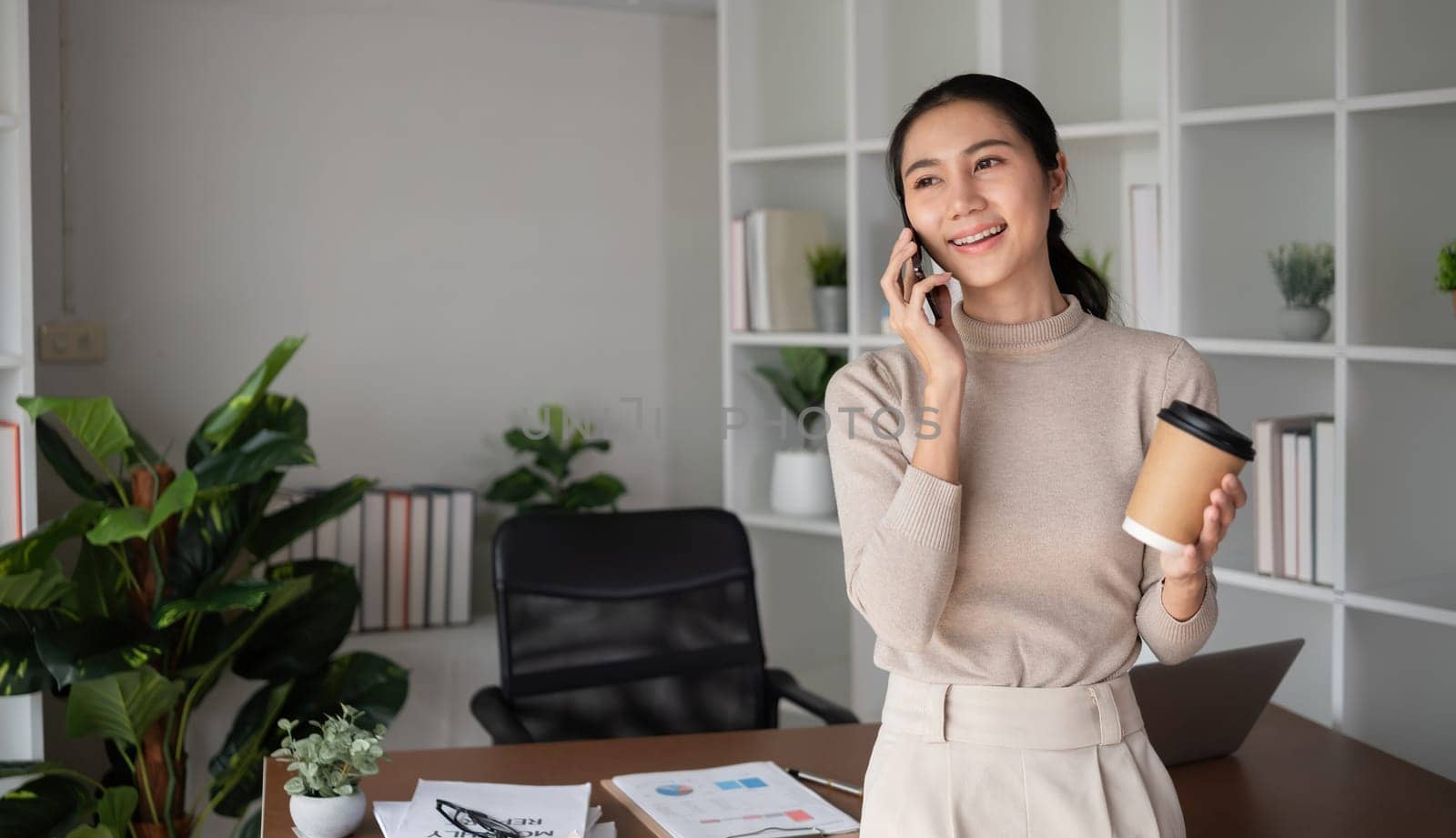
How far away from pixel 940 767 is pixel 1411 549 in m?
1.53

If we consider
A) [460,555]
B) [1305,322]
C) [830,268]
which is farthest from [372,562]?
[1305,322]

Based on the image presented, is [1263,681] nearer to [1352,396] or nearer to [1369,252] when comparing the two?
[1352,396]

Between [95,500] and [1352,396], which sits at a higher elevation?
[1352,396]

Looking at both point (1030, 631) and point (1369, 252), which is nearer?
point (1030, 631)

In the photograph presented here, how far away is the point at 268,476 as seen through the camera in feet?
9.20

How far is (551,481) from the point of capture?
3.63 meters

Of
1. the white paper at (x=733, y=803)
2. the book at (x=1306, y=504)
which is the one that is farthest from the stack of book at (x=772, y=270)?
the white paper at (x=733, y=803)

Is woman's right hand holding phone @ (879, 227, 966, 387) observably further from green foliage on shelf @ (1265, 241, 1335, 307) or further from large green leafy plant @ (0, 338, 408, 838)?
large green leafy plant @ (0, 338, 408, 838)

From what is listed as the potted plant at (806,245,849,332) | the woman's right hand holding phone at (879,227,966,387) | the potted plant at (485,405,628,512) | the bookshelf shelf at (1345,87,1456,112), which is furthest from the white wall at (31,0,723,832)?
the woman's right hand holding phone at (879,227,966,387)

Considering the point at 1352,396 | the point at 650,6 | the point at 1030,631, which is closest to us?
the point at 1030,631

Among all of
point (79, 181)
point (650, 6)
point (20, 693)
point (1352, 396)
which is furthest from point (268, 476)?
point (1352, 396)

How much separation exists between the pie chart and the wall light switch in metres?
2.00

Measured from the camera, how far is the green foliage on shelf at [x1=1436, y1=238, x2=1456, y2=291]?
Result: 2.21m

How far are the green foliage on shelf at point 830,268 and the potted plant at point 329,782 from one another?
1.91 metres
